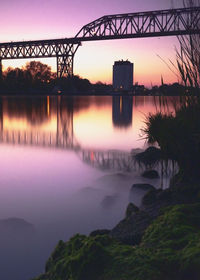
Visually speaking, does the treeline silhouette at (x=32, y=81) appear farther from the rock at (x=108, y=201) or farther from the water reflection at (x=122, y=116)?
the rock at (x=108, y=201)

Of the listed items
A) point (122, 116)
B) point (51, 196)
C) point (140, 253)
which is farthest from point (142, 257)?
point (122, 116)

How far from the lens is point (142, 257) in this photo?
6.61 feet

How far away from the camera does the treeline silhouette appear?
82731 millimetres

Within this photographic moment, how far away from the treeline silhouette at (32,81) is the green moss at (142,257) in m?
73.2

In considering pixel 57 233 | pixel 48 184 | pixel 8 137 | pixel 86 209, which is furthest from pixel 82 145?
pixel 57 233

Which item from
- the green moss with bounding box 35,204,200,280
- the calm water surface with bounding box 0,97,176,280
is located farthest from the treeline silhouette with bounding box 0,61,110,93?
the green moss with bounding box 35,204,200,280

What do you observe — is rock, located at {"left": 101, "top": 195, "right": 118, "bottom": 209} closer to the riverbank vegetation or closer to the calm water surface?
the calm water surface

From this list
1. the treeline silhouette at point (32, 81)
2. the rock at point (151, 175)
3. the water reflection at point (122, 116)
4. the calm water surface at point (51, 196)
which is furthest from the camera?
the treeline silhouette at point (32, 81)

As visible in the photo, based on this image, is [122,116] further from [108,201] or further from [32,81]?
[32,81]

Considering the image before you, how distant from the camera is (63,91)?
75.4 meters

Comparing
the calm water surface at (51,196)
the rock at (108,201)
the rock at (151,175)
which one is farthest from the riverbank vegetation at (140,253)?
the rock at (151,175)

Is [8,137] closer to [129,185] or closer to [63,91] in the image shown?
[129,185]

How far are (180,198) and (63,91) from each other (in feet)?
241

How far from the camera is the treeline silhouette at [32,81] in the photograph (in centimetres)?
8273
